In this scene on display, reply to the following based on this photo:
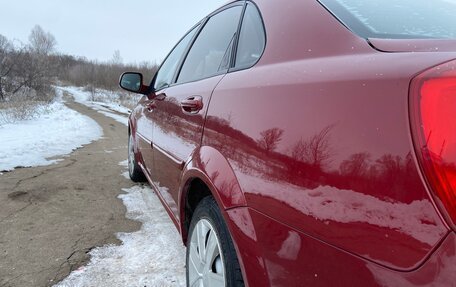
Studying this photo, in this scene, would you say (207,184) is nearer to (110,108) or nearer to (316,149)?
(316,149)

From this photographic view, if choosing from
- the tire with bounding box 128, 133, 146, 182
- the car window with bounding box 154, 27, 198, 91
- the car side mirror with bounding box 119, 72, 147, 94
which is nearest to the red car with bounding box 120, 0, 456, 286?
the car window with bounding box 154, 27, 198, 91

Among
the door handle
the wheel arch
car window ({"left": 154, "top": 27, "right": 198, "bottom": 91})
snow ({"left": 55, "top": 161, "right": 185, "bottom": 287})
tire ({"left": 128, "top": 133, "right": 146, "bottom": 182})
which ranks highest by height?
car window ({"left": 154, "top": 27, "right": 198, "bottom": 91})

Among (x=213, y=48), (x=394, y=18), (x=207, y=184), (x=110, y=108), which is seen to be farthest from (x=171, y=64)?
(x=110, y=108)

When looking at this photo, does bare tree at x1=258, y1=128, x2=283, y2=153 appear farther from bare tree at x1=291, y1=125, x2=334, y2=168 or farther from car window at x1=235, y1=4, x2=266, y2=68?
car window at x1=235, y1=4, x2=266, y2=68

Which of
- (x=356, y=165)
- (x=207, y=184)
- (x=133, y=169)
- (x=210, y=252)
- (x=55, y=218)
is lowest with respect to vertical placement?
(x=55, y=218)

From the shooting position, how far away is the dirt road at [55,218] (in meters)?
2.78

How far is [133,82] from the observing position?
3.97m

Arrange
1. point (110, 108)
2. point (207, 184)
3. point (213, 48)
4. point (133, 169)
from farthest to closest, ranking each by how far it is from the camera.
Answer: point (110, 108) → point (133, 169) → point (213, 48) → point (207, 184)

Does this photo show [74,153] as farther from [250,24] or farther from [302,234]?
[302,234]

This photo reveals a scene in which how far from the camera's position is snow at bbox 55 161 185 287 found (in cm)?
256

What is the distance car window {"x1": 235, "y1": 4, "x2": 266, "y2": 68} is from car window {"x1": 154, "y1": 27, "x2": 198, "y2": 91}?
1.10 m

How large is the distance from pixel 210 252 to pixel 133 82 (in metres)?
2.58

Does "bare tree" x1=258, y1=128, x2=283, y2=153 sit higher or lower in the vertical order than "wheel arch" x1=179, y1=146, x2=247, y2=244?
higher

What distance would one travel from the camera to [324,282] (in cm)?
111
